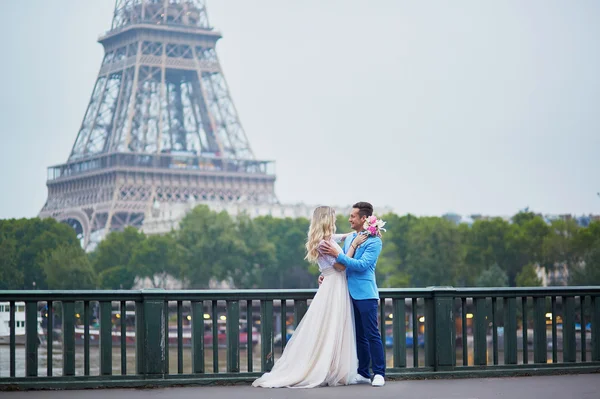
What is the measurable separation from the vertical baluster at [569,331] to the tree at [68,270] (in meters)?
67.2

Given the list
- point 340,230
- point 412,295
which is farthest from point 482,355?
point 340,230

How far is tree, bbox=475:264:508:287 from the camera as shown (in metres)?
67.4

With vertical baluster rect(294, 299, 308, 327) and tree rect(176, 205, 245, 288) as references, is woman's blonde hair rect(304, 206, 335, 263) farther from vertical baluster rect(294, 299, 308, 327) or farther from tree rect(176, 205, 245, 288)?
tree rect(176, 205, 245, 288)

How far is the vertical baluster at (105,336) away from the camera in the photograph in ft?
35.7

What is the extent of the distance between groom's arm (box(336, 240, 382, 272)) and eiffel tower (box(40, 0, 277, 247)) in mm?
80923

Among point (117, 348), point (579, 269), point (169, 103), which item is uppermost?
point (169, 103)

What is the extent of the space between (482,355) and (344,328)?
5.79 feet

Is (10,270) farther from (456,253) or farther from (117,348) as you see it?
(456,253)

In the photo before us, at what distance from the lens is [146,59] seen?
94.5 meters

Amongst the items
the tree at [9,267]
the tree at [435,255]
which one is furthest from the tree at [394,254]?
the tree at [9,267]

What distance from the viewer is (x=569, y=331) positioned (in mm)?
11898

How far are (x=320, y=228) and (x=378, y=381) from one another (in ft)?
5.26

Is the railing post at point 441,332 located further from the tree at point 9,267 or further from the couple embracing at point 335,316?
the tree at point 9,267

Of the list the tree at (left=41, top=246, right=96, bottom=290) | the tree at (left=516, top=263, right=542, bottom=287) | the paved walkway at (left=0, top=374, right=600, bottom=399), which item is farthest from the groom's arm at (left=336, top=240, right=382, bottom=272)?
the tree at (left=41, top=246, right=96, bottom=290)
